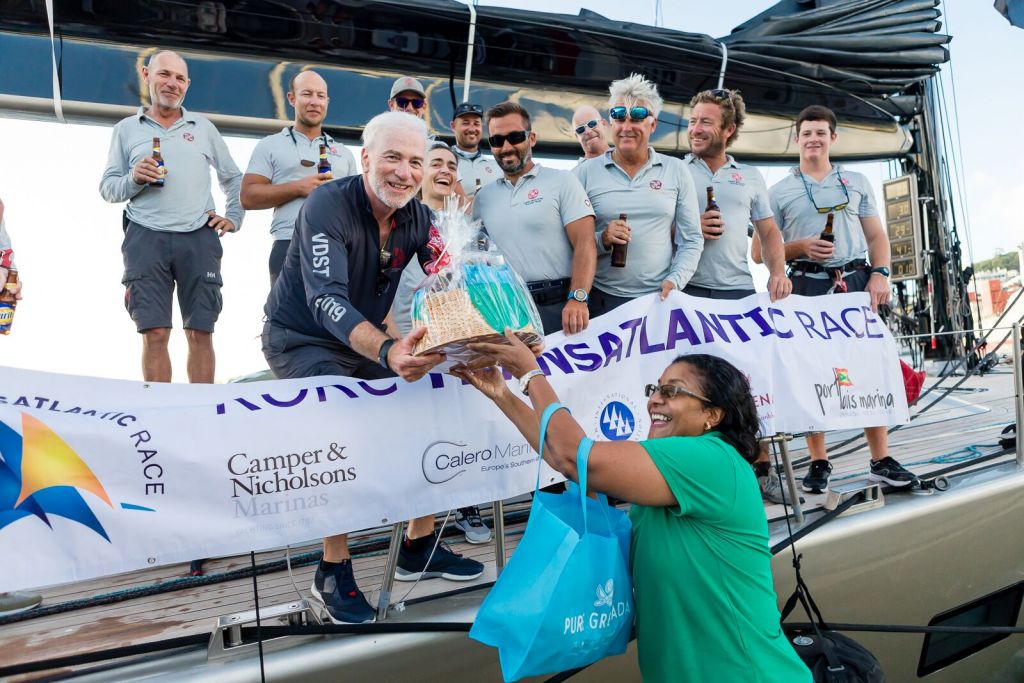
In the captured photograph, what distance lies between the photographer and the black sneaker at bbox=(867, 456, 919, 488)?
3.41 meters

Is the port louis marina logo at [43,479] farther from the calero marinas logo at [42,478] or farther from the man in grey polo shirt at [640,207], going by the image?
the man in grey polo shirt at [640,207]

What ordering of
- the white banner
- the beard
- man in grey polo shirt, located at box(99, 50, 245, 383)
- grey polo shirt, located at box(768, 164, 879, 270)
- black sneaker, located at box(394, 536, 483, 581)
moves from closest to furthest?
the white banner, the beard, black sneaker, located at box(394, 536, 483, 581), man in grey polo shirt, located at box(99, 50, 245, 383), grey polo shirt, located at box(768, 164, 879, 270)

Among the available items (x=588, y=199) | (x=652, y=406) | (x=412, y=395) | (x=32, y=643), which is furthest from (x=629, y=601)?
(x=588, y=199)

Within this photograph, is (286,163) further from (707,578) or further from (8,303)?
(707,578)

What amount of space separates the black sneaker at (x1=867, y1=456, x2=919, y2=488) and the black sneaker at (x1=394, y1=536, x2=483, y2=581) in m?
2.03

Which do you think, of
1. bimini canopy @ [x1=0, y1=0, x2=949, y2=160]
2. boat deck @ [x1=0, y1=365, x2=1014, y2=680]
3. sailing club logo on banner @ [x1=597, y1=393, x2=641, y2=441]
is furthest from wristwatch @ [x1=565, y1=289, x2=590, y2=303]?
bimini canopy @ [x1=0, y1=0, x2=949, y2=160]

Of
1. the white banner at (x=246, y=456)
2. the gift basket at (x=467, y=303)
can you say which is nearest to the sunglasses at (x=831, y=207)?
the white banner at (x=246, y=456)

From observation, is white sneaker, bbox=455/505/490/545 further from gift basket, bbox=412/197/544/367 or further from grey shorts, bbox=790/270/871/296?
grey shorts, bbox=790/270/871/296

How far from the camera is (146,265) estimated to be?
132 inches

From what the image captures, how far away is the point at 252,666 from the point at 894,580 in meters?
2.65

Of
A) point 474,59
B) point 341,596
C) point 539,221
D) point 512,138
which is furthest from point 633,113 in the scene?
point 474,59

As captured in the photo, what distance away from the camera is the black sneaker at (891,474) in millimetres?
3414

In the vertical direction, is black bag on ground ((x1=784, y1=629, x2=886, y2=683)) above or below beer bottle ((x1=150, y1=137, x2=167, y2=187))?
below

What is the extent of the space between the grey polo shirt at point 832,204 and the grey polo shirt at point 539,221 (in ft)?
4.98
